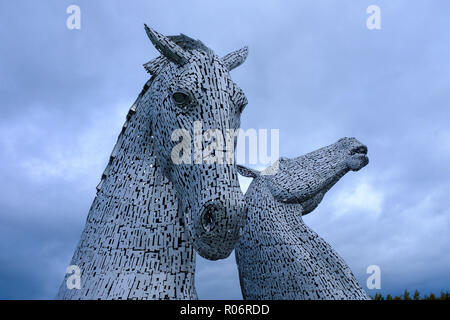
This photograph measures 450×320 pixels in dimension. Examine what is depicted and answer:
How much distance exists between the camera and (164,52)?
1.88 meters

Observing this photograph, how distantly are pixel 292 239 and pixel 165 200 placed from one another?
1.74m

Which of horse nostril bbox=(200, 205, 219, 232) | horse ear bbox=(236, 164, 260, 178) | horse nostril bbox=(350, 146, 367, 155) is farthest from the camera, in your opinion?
horse nostril bbox=(350, 146, 367, 155)

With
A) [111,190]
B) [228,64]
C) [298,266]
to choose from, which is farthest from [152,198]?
[298,266]

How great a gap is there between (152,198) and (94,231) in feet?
1.02

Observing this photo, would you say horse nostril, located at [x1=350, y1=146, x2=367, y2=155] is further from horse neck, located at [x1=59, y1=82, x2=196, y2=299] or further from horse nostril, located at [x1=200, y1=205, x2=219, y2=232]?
horse nostril, located at [x1=200, y1=205, x2=219, y2=232]

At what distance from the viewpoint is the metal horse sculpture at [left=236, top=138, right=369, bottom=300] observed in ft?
10.4

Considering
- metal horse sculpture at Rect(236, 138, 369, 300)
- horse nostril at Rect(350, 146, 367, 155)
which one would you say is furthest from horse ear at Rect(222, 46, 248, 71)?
horse nostril at Rect(350, 146, 367, 155)

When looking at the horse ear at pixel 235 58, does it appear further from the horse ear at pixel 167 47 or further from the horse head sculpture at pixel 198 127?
the horse ear at pixel 167 47

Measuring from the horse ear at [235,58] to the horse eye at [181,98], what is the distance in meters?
0.54

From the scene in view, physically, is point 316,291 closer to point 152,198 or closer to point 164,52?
point 152,198

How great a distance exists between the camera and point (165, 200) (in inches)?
72.9

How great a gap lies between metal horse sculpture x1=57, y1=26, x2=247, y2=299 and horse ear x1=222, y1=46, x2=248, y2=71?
0.27m

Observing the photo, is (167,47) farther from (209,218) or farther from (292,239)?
(292,239)

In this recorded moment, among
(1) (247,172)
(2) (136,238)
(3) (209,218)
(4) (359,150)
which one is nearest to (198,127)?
(3) (209,218)
